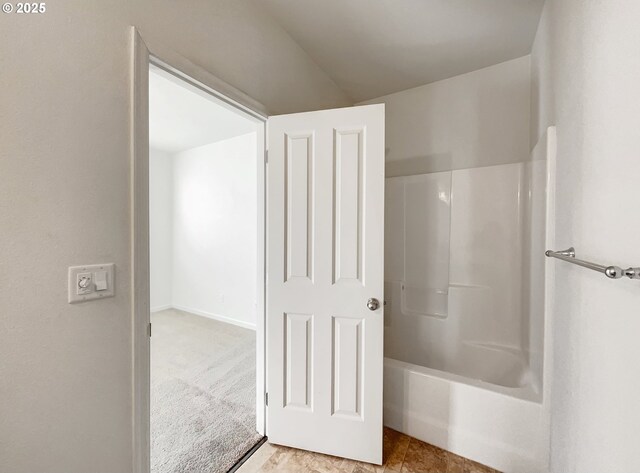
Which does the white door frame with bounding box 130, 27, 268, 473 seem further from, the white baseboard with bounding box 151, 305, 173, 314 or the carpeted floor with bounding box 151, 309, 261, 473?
the white baseboard with bounding box 151, 305, 173, 314

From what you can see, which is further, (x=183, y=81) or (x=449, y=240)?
(x=449, y=240)

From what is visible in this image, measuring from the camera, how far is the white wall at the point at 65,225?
77cm

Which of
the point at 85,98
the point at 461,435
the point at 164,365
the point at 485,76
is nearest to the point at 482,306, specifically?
the point at 461,435

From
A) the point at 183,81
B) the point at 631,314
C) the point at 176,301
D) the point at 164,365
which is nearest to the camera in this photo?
the point at 631,314

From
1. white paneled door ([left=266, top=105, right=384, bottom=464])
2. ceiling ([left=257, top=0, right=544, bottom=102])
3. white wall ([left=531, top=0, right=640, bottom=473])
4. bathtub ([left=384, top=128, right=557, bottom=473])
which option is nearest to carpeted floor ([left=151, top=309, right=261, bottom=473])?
white paneled door ([left=266, top=105, right=384, bottom=464])

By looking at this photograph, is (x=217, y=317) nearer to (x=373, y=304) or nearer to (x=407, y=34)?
(x=373, y=304)

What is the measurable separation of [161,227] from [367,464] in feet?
14.7

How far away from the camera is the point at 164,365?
8.82 feet

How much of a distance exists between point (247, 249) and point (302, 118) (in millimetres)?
2529

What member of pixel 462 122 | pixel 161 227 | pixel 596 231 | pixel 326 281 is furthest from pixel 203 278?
pixel 596 231

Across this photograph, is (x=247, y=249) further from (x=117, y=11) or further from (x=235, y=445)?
(x=117, y=11)

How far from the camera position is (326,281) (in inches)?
62.6

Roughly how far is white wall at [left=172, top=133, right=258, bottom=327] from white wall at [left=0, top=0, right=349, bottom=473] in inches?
101

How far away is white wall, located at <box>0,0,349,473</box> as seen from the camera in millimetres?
769
